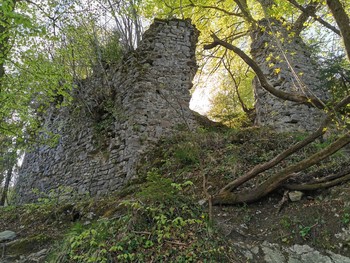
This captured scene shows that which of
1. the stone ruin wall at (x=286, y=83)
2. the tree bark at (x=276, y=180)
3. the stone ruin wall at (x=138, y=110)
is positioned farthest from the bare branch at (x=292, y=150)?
the stone ruin wall at (x=286, y=83)

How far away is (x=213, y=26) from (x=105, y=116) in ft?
19.9

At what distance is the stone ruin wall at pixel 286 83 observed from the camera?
23.4ft

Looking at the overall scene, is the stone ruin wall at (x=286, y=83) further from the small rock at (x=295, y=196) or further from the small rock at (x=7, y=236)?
the small rock at (x=7, y=236)

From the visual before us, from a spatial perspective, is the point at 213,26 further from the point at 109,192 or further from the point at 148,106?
the point at 109,192

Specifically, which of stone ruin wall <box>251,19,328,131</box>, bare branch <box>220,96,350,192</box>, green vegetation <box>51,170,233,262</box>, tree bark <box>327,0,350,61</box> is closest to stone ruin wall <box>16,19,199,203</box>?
stone ruin wall <box>251,19,328,131</box>

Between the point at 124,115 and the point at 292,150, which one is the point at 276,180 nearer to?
the point at 292,150

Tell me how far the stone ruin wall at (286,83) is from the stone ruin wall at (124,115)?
6.90 feet

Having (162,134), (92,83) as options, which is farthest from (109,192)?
(92,83)

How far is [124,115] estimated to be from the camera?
6676 millimetres

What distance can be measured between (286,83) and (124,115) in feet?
14.2

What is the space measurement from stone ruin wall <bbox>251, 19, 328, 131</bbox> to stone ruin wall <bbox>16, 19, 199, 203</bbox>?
6.90 ft

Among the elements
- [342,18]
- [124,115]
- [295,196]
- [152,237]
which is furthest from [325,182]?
[124,115]

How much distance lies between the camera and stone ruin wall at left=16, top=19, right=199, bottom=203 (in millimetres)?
6332

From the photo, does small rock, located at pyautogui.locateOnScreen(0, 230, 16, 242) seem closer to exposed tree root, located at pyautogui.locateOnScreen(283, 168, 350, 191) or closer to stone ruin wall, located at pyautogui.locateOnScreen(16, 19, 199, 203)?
stone ruin wall, located at pyautogui.locateOnScreen(16, 19, 199, 203)
